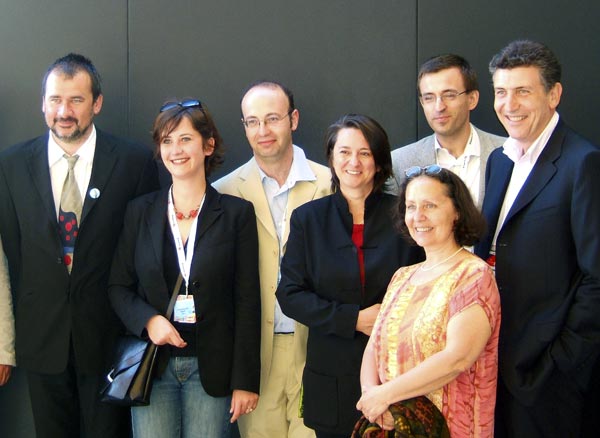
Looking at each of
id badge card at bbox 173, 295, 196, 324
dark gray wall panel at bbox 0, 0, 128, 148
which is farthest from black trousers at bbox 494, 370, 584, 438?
dark gray wall panel at bbox 0, 0, 128, 148

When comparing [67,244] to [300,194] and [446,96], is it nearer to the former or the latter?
[300,194]

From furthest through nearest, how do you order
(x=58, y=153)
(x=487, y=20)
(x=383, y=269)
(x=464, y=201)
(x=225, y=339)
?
1. (x=487, y=20)
2. (x=58, y=153)
3. (x=225, y=339)
4. (x=383, y=269)
5. (x=464, y=201)

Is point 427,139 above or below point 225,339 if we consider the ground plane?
above

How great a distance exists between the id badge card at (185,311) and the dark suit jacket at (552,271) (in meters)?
1.23

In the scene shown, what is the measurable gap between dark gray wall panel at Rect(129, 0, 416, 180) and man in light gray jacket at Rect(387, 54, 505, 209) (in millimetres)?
555

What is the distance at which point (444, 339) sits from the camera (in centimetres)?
247

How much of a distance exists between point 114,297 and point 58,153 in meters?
0.83

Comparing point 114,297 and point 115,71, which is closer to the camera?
point 114,297

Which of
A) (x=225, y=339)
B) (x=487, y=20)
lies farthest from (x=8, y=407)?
(x=487, y=20)

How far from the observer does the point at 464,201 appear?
266cm

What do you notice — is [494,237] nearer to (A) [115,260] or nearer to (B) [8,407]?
(A) [115,260]

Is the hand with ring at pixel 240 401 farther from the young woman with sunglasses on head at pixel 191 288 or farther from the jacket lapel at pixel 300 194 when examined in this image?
the jacket lapel at pixel 300 194

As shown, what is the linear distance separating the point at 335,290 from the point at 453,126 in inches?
42.2

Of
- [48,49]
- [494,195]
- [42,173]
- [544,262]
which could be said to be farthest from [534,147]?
[48,49]
